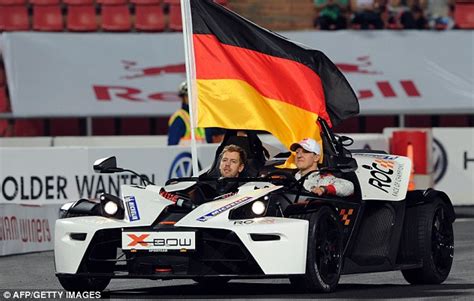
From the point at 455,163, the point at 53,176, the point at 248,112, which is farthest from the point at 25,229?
the point at 455,163

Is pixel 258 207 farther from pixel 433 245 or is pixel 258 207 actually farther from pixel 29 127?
pixel 29 127

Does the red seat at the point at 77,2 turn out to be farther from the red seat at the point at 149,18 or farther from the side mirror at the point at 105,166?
the side mirror at the point at 105,166

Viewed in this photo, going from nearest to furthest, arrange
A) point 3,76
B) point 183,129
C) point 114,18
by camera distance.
Result: 1. point 183,129
2. point 3,76
3. point 114,18

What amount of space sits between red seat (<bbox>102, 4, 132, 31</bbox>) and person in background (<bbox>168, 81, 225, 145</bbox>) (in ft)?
24.4

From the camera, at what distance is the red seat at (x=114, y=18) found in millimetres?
27781

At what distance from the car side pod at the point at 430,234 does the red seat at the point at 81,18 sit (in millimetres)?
16145

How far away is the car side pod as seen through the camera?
11.8 meters

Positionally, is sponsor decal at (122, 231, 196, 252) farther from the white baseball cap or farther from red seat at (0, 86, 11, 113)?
red seat at (0, 86, 11, 113)

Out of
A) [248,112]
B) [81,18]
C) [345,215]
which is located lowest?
[81,18]

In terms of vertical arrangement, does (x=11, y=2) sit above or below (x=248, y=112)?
below

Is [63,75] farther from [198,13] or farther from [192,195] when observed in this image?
[192,195]

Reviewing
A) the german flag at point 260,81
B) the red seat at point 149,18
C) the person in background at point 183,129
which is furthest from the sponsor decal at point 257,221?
the red seat at point 149,18

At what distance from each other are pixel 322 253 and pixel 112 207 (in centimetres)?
148

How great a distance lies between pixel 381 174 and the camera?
11805 mm
